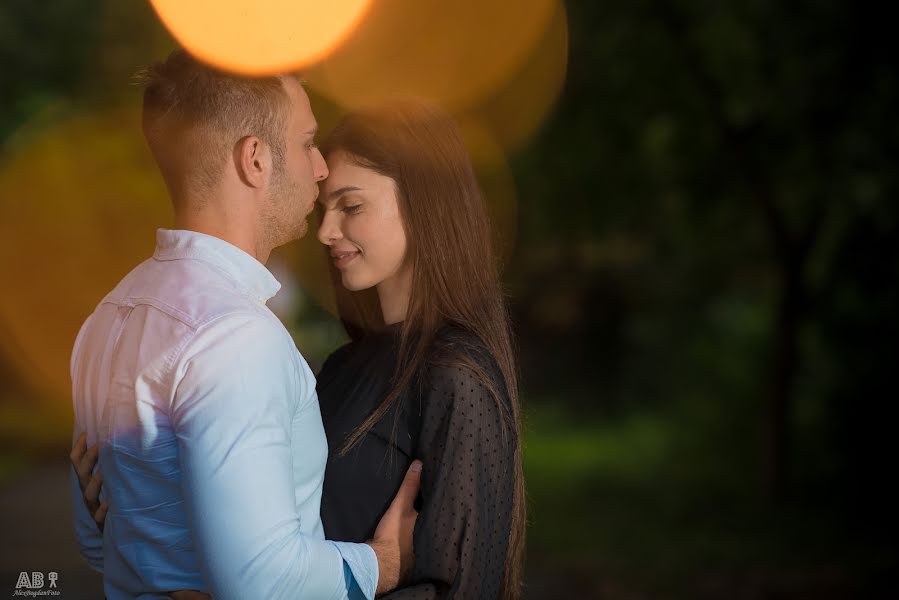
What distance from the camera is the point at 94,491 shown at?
253cm

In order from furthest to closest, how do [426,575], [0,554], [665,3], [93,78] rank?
[93,78], [665,3], [0,554], [426,575]

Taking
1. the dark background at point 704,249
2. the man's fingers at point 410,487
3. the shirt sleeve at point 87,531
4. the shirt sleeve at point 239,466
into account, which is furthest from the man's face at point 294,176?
the dark background at point 704,249

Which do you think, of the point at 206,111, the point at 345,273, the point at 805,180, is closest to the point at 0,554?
the point at 345,273

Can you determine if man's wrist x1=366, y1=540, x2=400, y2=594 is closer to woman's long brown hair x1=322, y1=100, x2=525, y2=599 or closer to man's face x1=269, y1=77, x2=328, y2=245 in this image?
woman's long brown hair x1=322, y1=100, x2=525, y2=599

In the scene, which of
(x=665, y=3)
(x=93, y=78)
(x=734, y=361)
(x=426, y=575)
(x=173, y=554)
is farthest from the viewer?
(x=93, y=78)

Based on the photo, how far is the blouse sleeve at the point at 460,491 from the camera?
2479mm

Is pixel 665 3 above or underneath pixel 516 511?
above

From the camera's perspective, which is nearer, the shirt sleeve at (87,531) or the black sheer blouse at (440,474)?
the black sheer blouse at (440,474)

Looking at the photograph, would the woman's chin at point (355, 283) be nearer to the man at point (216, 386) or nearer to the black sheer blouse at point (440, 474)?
the black sheer blouse at point (440, 474)

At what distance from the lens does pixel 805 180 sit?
10.3m

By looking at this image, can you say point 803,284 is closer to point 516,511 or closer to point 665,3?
point 665,3

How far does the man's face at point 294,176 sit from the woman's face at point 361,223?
1.13ft

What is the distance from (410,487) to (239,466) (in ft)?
Answer: 2.57

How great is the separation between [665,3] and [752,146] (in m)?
1.75
